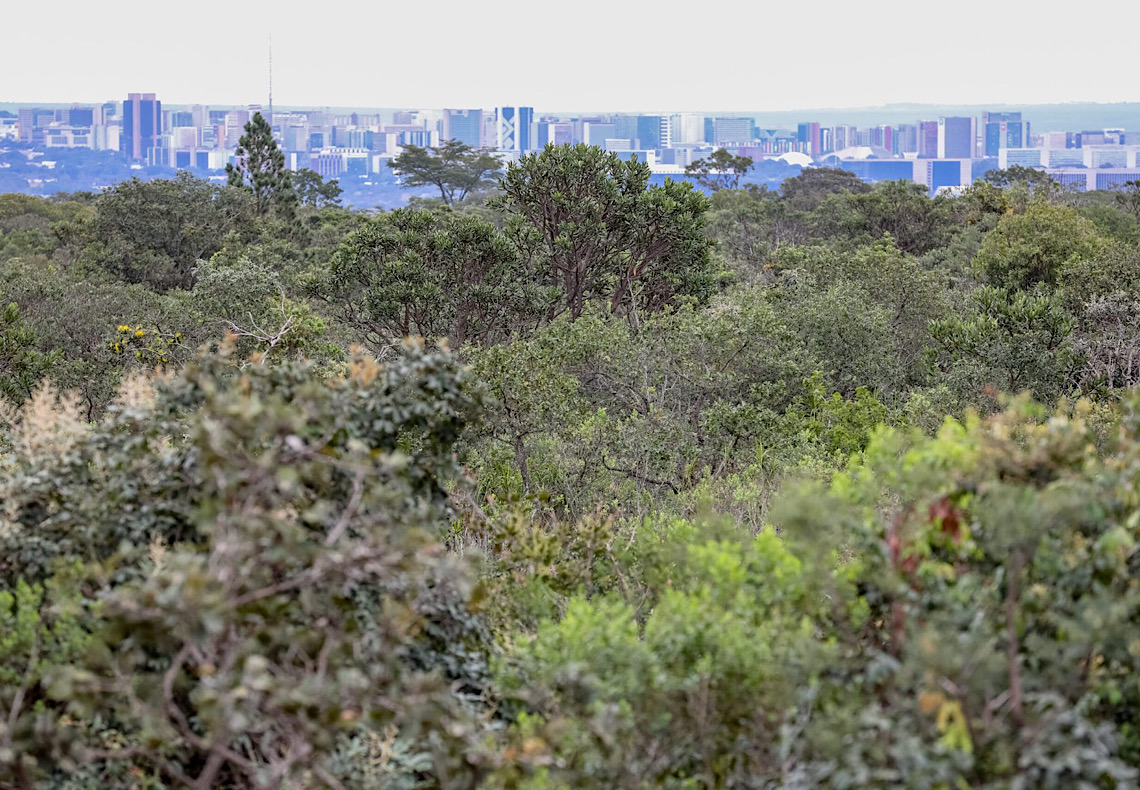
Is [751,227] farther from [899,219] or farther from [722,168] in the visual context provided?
[722,168]

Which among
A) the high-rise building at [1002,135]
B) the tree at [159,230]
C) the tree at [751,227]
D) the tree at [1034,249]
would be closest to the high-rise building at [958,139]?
the high-rise building at [1002,135]

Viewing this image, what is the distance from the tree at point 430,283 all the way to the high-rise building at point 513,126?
12801cm

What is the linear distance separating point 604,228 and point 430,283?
2.50 meters

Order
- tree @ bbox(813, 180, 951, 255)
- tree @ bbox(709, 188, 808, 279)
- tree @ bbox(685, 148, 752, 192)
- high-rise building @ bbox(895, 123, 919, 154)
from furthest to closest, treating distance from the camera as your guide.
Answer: high-rise building @ bbox(895, 123, 919, 154) < tree @ bbox(685, 148, 752, 192) < tree @ bbox(709, 188, 808, 279) < tree @ bbox(813, 180, 951, 255)

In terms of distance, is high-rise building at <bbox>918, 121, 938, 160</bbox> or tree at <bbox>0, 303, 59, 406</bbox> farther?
high-rise building at <bbox>918, 121, 938, 160</bbox>

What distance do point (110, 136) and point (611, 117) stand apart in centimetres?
6416

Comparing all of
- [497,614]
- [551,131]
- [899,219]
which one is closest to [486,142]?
[551,131]

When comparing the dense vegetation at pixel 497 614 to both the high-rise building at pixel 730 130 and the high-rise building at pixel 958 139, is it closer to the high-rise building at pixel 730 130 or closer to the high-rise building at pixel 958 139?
the high-rise building at pixel 958 139

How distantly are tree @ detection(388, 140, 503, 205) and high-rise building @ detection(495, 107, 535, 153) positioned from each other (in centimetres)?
7366

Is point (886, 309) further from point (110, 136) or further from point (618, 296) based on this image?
point (110, 136)

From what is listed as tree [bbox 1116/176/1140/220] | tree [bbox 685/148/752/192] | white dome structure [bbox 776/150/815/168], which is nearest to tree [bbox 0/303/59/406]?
tree [bbox 1116/176/1140/220]

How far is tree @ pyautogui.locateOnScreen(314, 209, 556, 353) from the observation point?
12.9 metres

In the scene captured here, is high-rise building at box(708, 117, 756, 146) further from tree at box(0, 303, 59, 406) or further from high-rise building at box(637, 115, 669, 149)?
tree at box(0, 303, 59, 406)

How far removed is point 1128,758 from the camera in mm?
3152
